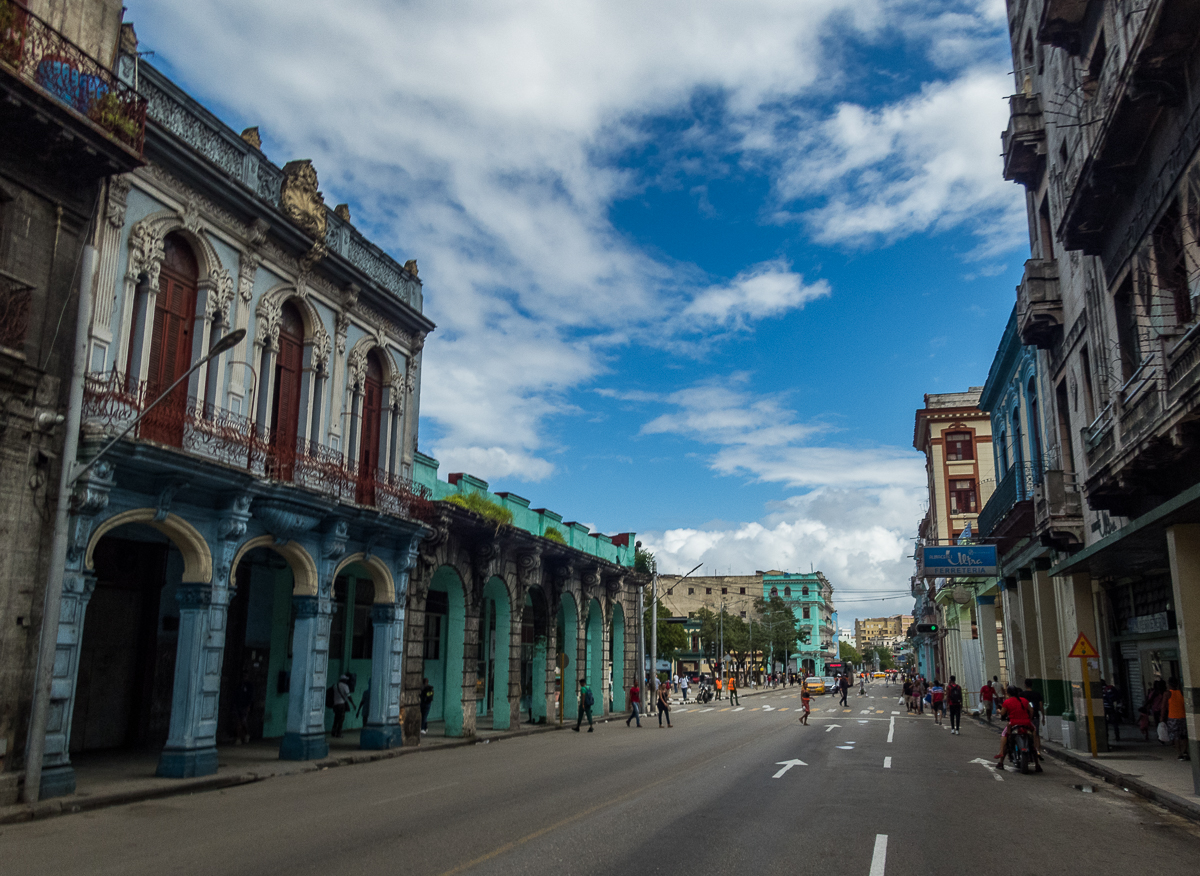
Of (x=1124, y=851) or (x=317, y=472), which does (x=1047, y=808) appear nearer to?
(x=1124, y=851)

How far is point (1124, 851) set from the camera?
31.7 feet

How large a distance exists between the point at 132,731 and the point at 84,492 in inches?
330

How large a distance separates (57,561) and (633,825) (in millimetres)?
8940

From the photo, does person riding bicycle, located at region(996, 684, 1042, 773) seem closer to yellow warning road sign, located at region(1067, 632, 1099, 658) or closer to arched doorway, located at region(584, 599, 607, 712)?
yellow warning road sign, located at region(1067, 632, 1099, 658)

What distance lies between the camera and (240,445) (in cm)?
1705

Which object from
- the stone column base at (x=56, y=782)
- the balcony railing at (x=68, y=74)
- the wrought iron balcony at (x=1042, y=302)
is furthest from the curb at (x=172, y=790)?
the wrought iron balcony at (x=1042, y=302)

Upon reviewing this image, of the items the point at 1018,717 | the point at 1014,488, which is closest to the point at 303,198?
the point at 1018,717

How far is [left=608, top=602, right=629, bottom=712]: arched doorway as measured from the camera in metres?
39.4

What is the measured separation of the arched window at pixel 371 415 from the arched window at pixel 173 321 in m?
5.56

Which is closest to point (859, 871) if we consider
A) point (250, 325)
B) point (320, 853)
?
point (320, 853)

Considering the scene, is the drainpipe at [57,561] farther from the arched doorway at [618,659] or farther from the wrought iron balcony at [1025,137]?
the arched doorway at [618,659]

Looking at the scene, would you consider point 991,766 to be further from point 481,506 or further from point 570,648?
point 570,648

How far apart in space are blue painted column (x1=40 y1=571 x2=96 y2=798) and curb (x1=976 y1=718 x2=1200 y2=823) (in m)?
15.4

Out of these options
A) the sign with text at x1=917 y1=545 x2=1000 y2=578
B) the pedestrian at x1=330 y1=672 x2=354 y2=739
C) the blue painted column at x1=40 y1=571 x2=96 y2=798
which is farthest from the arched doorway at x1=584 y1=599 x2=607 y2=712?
the blue painted column at x1=40 y1=571 x2=96 y2=798
